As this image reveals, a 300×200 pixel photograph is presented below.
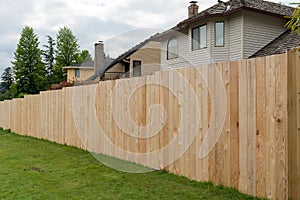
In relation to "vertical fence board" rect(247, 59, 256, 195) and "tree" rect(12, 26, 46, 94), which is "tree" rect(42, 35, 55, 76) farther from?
"vertical fence board" rect(247, 59, 256, 195)

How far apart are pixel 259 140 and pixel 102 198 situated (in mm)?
1835

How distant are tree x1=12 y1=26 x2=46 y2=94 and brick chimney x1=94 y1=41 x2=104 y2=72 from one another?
14736 mm

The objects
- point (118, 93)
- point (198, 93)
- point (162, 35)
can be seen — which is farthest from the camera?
point (162, 35)

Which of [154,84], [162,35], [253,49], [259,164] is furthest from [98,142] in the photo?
[162,35]

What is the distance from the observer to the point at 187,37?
15570 millimetres

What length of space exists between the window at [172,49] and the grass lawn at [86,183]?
38.9 ft

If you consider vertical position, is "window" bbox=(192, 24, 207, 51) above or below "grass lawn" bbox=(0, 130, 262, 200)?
above

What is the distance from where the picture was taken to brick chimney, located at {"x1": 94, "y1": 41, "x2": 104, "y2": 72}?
24.1 m

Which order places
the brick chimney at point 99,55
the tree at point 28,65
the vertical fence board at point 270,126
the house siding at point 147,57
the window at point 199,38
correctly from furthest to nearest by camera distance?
1. the tree at point 28,65
2. the brick chimney at point 99,55
3. the house siding at point 147,57
4. the window at point 199,38
5. the vertical fence board at point 270,126

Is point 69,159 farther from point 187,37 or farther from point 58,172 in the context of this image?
point 187,37

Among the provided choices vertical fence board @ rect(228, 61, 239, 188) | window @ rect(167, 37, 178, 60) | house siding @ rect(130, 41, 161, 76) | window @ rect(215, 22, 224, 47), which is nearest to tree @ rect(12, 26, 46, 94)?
house siding @ rect(130, 41, 161, 76)

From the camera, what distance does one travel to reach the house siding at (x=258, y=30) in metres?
13.2

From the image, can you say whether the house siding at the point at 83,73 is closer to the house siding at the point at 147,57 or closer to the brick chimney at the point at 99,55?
the brick chimney at the point at 99,55

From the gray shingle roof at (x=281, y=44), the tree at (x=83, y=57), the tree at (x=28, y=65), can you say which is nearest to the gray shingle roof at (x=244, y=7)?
the gray shingle roof at (x=281, y=44)
